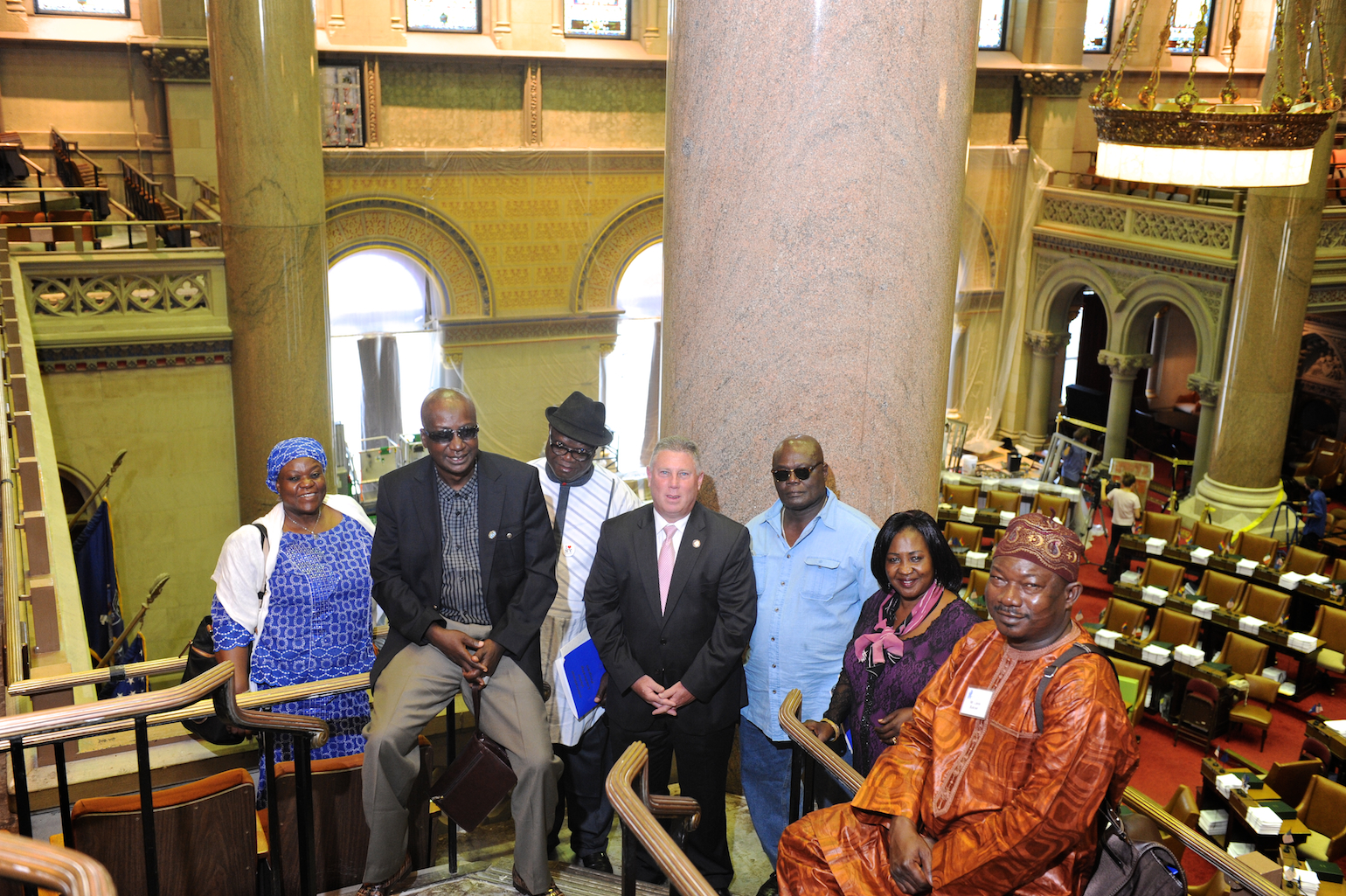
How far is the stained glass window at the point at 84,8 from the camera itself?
12.7 m

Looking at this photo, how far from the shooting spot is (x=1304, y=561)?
1080 cm

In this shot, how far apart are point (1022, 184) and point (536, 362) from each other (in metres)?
8.13

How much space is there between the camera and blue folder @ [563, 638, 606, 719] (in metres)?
3.43

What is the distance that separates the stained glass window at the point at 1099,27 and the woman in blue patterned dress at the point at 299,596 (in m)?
18.0

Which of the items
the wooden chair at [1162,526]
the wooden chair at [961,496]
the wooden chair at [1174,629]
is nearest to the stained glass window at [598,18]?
the wooden chair at [961,496]

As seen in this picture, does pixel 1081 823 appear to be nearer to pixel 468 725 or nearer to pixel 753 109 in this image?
pixel 753 109

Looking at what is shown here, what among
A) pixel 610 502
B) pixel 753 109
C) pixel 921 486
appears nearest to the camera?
pixel 753 109

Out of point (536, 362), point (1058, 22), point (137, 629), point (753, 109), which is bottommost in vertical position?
point (137, 629)

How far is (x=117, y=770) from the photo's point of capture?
11.2 ft

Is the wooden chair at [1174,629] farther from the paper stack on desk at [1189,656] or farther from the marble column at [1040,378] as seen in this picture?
the marble column at [1040,378]

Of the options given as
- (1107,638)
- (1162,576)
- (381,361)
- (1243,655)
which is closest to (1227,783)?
(1107,638)

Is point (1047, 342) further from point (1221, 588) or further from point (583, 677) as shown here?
point (583, 677)

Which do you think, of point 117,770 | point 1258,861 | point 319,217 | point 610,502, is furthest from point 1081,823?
point 319,217

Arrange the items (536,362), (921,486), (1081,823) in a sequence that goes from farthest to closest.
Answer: (536,362) → (921,486) → (1081,823)
